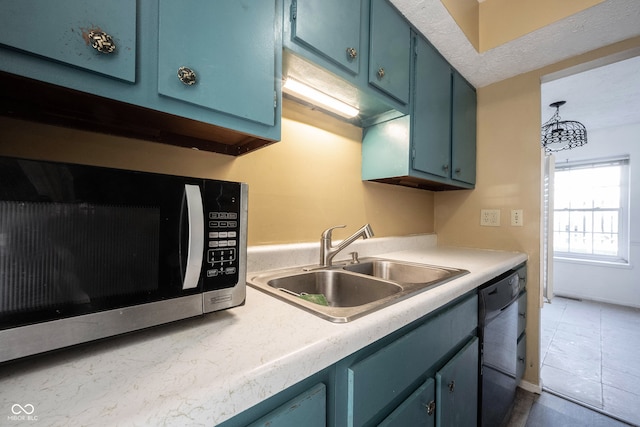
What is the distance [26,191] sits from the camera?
0.36 m

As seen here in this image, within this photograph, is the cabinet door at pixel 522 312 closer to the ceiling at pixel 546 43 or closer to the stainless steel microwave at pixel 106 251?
the ceiling at pixel 546 43

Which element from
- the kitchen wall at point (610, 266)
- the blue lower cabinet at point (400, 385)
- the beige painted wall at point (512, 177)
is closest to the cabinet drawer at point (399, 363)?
the blue lower cabinet at point (400, 385)

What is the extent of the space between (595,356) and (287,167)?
2890 millimetres

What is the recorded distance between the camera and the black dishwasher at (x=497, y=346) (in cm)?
106

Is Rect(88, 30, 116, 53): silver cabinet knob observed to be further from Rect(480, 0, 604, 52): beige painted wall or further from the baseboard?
the baseboard

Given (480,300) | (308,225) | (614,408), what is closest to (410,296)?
(480,300)

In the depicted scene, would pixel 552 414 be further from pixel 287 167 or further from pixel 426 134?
pixel 287 167

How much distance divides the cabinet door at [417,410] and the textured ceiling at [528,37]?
1.54 meters

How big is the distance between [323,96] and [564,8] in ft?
4.22

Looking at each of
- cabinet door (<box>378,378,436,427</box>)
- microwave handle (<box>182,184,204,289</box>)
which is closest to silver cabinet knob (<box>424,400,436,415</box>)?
cabinet door (<box>378,378,436,427</box>)

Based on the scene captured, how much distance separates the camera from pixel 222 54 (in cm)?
66

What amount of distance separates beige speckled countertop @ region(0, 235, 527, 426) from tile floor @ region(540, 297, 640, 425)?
6.34 feet

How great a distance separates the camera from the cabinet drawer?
543 millimetres

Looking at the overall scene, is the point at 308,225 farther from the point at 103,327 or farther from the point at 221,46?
the point at 103,327
